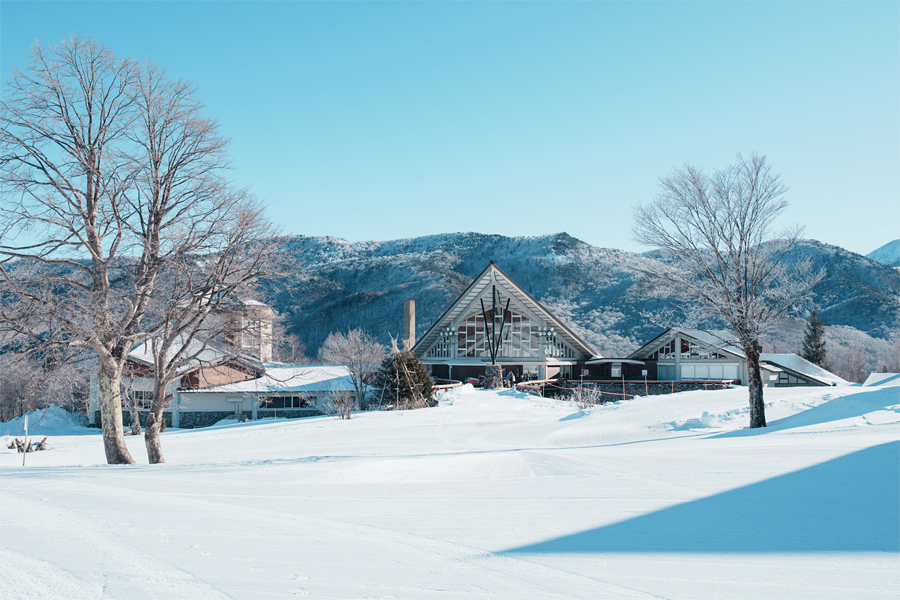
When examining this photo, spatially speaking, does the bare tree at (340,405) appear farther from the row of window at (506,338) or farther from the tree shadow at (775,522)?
the tree shadow at (775,522)

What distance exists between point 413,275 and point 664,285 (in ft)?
341

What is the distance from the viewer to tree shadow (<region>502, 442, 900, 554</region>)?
4754mm

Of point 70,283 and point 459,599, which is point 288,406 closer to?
point 70,283

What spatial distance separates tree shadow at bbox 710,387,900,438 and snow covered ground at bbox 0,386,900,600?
129 inches

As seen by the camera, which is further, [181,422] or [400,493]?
[181,422]

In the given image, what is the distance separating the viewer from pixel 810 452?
27.5ft

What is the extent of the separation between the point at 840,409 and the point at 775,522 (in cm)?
1158

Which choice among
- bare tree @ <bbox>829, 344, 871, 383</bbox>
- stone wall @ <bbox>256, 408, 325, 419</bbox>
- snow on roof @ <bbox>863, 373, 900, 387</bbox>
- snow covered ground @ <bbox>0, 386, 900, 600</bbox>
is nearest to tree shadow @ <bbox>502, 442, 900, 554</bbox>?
snow covered ground @ <bbox>0, 386, 900, 600</bbox>

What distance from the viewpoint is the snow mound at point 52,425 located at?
3198cm

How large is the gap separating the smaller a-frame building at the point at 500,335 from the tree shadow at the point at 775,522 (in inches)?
1222

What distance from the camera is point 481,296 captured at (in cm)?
3803

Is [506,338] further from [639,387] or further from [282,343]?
[282,343]

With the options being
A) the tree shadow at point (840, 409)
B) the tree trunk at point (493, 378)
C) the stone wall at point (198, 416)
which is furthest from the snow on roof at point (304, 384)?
the tree shadow at point (840, 409)

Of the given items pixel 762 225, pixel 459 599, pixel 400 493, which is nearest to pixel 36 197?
pixel 400 493
